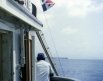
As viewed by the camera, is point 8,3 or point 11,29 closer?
point 8,3

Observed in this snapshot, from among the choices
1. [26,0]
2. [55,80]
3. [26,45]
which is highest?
→ [26,0]

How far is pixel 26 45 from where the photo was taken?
334 inches

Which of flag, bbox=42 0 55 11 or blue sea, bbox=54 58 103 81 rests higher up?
flag, bbox=42 0 55 11

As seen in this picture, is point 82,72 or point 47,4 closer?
point 47,4

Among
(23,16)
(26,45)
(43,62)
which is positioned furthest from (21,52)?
(43,62)

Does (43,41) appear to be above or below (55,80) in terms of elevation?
above

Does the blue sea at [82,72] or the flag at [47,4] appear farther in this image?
the blue sea at [82,72]

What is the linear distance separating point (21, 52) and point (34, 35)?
1787 mm

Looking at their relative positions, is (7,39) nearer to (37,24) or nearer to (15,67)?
(15,67)

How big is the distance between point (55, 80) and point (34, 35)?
7.59ft

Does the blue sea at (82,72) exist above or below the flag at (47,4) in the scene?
below

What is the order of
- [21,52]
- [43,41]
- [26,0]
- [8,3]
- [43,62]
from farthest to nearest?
[43,41]
[43,62]
[26,0]
[21,52]
[8,3]

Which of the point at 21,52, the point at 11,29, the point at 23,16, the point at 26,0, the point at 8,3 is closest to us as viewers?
the point at 8,3

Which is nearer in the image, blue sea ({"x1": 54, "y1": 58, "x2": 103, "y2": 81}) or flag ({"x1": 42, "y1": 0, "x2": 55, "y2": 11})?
flag ({"x1": 42, "y1": 0, "x2": 55, "y2": 11})
